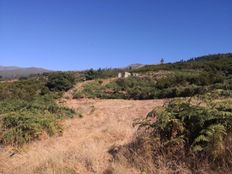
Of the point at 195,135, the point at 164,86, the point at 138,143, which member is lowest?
the point at 164,86

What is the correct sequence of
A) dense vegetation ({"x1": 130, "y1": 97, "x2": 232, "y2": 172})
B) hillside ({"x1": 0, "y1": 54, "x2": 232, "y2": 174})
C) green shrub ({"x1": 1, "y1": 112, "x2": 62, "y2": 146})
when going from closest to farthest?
1. dense vegetation ({"x1": 130, "y1": 97, "x2": 232, "y2": 172})
2. hillside ({"x1": 0, "y1": 54, "x2": 232, "y2": 174})
3. green shrub ({"x1": 1, "y1": 112, "x2": 62, "y2": 146})

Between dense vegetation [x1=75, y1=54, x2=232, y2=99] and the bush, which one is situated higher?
the bush

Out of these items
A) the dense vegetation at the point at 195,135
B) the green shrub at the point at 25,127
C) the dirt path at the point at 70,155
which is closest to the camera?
the dense vegetation at the point at 195,135

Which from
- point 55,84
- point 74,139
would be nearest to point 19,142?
point 74,139

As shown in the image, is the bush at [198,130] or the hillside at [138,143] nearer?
the bush at [198,130]

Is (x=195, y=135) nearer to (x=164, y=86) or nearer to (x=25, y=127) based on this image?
(x=25, y=127)

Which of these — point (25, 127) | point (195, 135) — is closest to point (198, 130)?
point (195, 135)

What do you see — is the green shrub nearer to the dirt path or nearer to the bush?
the dirt path

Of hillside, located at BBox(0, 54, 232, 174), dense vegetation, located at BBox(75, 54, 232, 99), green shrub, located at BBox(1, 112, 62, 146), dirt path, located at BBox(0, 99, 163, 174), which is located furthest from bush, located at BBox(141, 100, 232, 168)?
dense vegetation, located at BBox(75, 54, 232, 99)

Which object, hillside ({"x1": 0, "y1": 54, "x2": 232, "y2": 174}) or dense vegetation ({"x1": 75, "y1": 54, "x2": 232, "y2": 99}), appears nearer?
hillside ({"x1": 0, "y1": 54, "x2": 232, "y2": 174})

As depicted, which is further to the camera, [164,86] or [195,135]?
[164,86]

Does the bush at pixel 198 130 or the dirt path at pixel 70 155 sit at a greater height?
the bush at pixel 198 130

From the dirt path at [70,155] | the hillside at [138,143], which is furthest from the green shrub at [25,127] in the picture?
the dirt path at [70,155]

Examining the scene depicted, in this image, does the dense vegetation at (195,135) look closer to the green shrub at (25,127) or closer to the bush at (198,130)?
the bush at (198,130)
